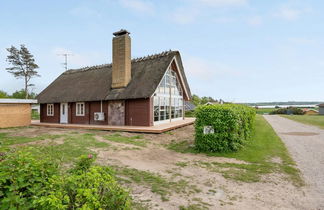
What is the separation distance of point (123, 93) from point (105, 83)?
129 inches

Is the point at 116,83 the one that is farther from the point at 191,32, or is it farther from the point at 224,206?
the point at 224,206

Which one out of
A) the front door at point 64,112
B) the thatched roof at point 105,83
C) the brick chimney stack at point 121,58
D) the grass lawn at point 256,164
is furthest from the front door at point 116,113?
the grass lawn at point 256,164

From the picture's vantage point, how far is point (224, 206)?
338 centimetres

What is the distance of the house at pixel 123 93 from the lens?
1408 centimetres

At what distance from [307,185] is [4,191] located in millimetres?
5949

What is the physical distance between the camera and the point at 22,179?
1876 mm

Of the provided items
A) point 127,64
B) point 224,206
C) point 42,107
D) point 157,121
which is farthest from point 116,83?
point 224,206

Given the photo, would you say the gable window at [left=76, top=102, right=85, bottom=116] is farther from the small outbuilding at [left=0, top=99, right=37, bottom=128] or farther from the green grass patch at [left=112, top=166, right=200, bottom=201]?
the green grass patch at [left=112, top=166, right=200, bottom=201]

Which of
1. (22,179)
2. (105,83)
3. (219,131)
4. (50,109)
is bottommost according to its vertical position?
(219,131)

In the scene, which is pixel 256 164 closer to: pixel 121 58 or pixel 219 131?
pixel 219 131

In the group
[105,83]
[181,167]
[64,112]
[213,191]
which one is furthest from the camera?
[64,112]

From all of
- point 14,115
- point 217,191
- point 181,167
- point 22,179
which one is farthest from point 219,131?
point 14,115

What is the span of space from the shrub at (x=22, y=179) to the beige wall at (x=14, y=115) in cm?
1730

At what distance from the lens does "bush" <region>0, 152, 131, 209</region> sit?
5.57ft
